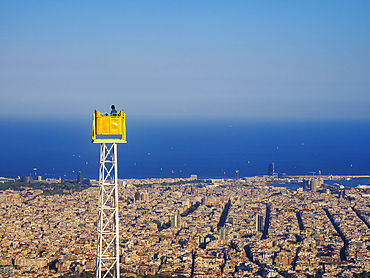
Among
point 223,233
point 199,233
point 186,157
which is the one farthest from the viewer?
point 186,157

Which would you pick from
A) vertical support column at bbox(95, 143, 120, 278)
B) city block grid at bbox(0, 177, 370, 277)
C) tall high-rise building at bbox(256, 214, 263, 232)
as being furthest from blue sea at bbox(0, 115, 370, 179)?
vertical support column at bbox(95, 143, 120, 278)

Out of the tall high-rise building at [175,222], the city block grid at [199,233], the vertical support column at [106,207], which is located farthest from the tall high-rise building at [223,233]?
the vertical support column at [106,207]

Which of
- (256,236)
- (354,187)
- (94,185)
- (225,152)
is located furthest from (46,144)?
(256,236)

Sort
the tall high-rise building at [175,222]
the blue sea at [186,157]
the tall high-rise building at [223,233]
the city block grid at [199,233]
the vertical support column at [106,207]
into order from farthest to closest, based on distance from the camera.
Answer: the blue sea at [186,157]
the tall high-rise building at [175,222]
the tall high-rise building at [223,233]
the city block grid at [199,233]
the vertical support column at [106,207]

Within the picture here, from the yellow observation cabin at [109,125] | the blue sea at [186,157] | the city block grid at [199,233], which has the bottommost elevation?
the city block grid at [199,233]

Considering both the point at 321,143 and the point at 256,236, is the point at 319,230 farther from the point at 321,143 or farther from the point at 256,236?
the point at 321,143

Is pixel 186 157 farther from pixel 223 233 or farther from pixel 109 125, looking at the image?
pixel 109 125

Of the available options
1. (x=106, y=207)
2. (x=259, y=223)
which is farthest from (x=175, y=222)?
(x=106, y=207)

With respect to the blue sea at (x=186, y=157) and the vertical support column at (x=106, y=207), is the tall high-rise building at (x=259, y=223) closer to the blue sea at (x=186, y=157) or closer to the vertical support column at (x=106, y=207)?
the vertical support column at (x=106, y=207)
